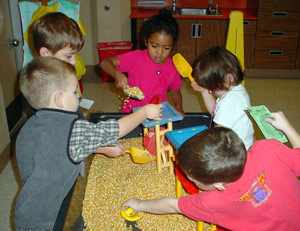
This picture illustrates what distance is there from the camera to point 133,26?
348cm

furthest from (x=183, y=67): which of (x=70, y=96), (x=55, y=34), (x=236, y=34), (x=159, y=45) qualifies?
(x=236, y=34)

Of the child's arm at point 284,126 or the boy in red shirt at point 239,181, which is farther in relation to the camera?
the child's arm at point 284,126

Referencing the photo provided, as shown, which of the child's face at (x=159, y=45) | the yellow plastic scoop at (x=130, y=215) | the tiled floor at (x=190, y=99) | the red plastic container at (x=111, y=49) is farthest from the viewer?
the red plastic container at (x=111, y=49)

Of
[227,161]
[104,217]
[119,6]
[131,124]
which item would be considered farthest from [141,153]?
[119,6]

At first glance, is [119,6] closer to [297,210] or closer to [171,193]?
[171,193]

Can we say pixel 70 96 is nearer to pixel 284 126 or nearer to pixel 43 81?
pixel 43 81

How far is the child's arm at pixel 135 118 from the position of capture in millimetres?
1021

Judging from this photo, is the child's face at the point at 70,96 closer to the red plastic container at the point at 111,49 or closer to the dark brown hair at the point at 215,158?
the dark brown hair at the point at 215,158

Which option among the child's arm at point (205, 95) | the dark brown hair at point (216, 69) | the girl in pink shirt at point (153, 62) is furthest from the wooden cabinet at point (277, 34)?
the dark brown hair at point (216, 69)

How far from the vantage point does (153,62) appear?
1636 mm

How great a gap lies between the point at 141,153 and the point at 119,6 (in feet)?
7.47

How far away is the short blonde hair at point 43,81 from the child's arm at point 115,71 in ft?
1.54

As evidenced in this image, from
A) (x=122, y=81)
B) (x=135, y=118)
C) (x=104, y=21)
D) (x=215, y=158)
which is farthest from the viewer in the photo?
(x=104, y=21)

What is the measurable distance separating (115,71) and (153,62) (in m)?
0.23
